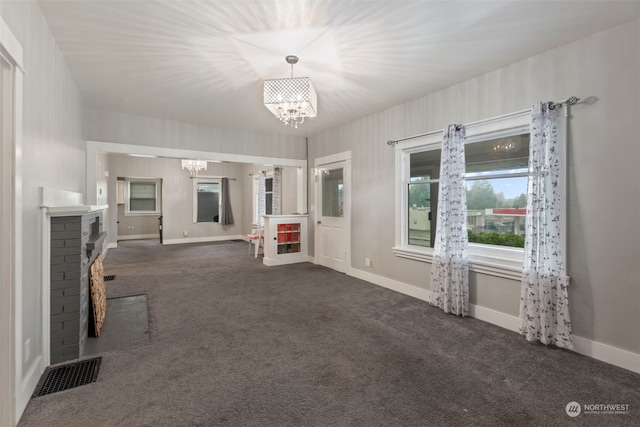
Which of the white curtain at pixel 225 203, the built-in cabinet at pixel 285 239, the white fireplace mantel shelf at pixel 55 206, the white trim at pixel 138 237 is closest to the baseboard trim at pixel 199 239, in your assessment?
the white curtain at pixel 225 203

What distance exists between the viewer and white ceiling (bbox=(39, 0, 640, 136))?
216 cm

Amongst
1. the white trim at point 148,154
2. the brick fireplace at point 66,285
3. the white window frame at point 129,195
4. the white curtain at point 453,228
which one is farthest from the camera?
the white window frame at point 129,195

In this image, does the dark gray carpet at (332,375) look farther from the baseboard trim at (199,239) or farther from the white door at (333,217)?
the baseboard trim at (199,239)

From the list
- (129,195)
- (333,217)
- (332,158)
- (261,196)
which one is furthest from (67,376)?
(129,195)

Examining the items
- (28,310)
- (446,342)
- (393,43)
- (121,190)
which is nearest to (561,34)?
(393,43)

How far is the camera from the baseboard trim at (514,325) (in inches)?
89.9

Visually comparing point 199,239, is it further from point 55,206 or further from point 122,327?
point 55,206

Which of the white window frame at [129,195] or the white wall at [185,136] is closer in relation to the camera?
the white wall at [185,136]

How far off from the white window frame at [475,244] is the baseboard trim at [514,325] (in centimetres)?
41

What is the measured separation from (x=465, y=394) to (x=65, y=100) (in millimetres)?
4300

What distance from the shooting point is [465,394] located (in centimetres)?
194

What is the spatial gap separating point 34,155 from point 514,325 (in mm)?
4203

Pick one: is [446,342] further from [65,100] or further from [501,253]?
[65,100]

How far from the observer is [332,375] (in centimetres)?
216
